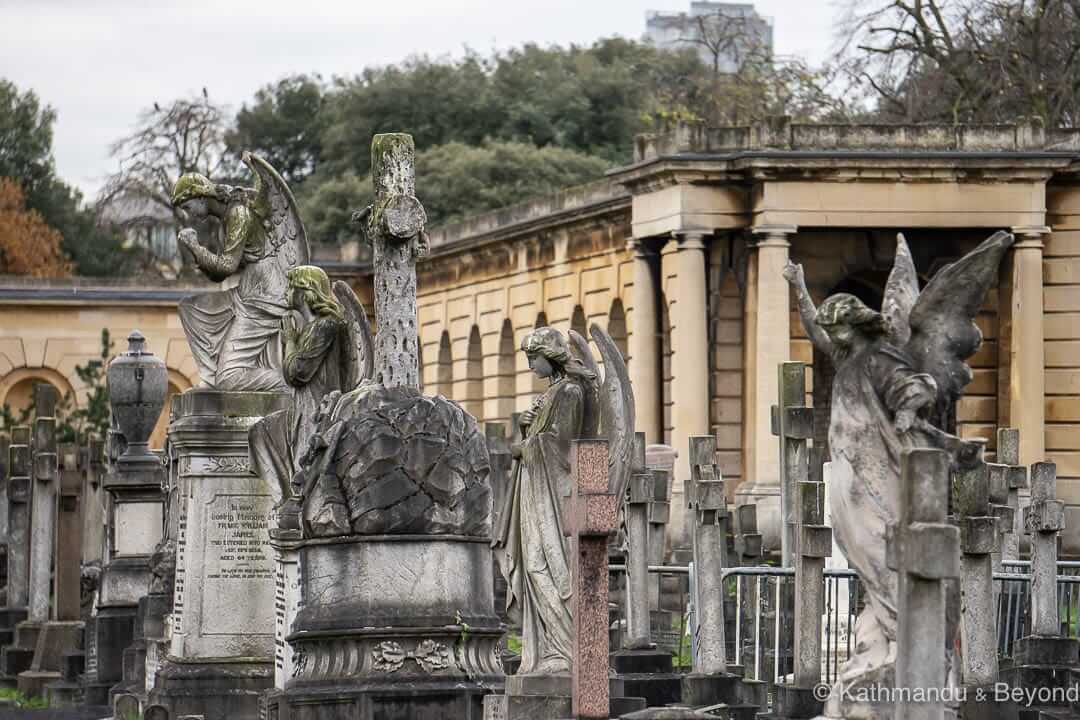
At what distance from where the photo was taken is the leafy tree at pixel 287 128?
238ft

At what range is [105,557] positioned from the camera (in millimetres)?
25547

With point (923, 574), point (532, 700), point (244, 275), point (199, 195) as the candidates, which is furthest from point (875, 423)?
point (199, 195)

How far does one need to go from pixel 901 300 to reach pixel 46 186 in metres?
61.8

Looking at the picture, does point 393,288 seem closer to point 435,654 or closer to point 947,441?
point 435,654

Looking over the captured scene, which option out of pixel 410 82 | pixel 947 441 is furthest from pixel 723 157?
pixel 410 82

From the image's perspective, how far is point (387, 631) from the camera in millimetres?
15188

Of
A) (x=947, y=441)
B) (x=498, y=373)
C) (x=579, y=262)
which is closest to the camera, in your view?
(x=947, y=441)

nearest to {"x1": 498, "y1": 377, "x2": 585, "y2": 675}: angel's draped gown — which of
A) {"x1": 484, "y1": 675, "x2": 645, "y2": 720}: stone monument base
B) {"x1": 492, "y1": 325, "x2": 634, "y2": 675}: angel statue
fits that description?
{"x1": 492, "y1": 325, "x2": 634, "y2": 675}: angel statue

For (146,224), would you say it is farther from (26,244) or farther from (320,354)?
(320,354)

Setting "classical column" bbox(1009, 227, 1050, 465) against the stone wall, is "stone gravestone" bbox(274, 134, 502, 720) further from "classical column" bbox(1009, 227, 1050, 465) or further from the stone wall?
the stone wall

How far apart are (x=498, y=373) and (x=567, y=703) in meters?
36.9

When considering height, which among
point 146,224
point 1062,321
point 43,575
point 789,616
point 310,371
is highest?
point 146,224

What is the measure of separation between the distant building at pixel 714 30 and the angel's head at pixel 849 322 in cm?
4554

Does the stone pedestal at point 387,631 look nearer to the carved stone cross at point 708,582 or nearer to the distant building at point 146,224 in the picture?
the carved stone cross at point 708,582
